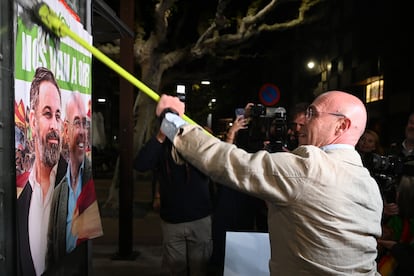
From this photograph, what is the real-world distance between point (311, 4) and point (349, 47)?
2683mm

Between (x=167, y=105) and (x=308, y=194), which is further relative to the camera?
(x=167, y=105)

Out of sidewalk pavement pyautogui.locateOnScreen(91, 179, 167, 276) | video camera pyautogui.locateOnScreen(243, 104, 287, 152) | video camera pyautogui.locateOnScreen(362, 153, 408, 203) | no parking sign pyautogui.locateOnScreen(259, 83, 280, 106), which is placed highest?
no parking sign pyautogui.locateOnScreen(259, 83, 280, 106)

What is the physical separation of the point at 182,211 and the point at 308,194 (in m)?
1.67

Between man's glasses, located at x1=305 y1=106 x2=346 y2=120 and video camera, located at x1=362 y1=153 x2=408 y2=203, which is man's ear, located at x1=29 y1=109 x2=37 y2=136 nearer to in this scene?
man's glasses, located at x1=305 y1=106 x2=346 y2=120

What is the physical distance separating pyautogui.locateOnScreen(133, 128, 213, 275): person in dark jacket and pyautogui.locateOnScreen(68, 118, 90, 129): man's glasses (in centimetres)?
87

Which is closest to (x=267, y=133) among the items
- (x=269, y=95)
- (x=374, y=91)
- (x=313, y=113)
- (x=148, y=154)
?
(x=148, y=154)

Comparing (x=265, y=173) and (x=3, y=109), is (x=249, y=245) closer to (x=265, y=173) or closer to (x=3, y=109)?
(x=265, y=173)

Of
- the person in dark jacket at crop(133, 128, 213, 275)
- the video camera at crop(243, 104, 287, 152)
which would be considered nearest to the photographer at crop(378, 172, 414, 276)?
the video camera at crop(243, 104, 287, 152)

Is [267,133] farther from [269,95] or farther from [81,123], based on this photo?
[269,95]

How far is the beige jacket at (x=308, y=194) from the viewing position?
4.36ft

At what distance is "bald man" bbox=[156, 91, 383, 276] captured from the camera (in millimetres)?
1332

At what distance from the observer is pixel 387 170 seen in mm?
2707

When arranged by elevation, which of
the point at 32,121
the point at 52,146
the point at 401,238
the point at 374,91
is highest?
the point at 374,91

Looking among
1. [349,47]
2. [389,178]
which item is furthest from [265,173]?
[349,47]
